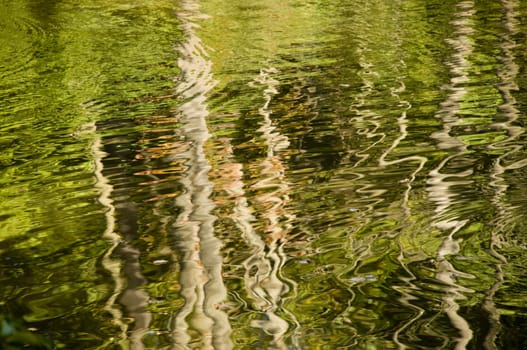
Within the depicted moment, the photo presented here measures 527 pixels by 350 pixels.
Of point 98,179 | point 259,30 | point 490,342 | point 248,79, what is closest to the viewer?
point 490,342

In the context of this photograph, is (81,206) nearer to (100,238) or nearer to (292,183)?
(100,238)

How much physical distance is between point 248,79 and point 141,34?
4524mm

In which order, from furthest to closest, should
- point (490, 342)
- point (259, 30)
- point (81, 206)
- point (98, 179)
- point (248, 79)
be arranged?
point (259, 30)
point (248, 79)
point (98, 179)
point (81, 206)
point (490, 342)

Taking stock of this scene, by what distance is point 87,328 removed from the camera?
14.5ft

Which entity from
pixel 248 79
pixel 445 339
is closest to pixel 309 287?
pixel 445 339

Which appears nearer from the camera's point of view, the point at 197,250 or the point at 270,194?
the point at 197,250

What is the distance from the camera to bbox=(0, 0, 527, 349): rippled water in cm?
440

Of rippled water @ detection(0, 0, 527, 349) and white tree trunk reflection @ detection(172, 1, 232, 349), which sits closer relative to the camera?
white tree trunk reflection @ detection(172, 1, 232, 349)

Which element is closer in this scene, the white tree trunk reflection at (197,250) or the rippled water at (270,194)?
the white tree trunk reflection at (197,250)

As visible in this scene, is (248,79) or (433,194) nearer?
(433,194)

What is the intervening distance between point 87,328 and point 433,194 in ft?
8.49

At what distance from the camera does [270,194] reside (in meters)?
6.29

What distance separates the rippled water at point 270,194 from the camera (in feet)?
14.4

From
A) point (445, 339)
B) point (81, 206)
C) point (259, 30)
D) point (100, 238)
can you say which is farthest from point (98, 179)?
point (259, 30)
